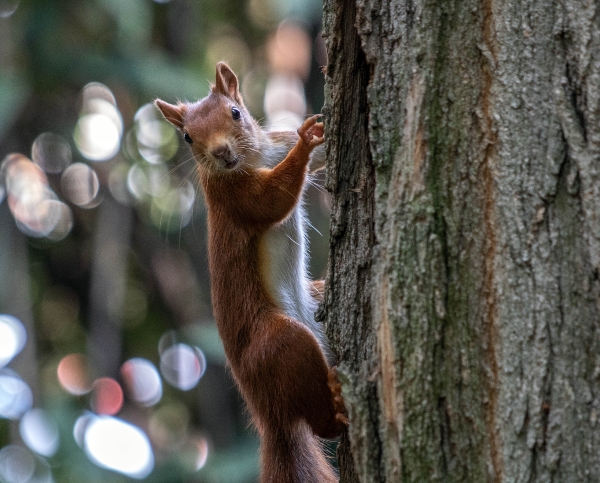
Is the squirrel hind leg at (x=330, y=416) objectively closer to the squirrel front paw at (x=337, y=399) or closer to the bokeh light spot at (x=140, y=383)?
the squirrel front paw at (x=337, y=399)

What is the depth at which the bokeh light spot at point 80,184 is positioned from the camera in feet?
20.7

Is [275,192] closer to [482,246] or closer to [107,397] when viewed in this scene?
[482,246]

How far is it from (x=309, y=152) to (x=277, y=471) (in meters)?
1.31

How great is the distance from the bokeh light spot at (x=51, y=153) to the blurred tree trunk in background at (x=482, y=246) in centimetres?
484

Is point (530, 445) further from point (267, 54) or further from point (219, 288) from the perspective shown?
point (267, 54)

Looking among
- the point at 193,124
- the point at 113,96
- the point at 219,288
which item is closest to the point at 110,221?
the point at 113,96

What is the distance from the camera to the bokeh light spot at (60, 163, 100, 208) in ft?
20.7

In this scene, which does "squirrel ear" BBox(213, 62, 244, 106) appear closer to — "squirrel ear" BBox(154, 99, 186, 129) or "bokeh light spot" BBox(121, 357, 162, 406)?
"squirrel ear" BBox(154, 99, 186, 129)

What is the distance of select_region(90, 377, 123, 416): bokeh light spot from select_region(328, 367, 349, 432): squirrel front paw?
3.72 m

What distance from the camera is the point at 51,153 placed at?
249 inches

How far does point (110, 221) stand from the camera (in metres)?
6.02

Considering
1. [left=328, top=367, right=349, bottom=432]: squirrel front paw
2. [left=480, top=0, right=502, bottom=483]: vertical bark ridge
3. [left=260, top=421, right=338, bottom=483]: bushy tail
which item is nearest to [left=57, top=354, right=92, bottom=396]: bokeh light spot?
[left=260, top=421, right=338, bottom=483]: bushy tail

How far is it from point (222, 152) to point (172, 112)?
566 millimetres

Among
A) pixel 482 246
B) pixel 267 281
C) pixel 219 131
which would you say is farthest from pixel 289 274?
pixel 482 246
